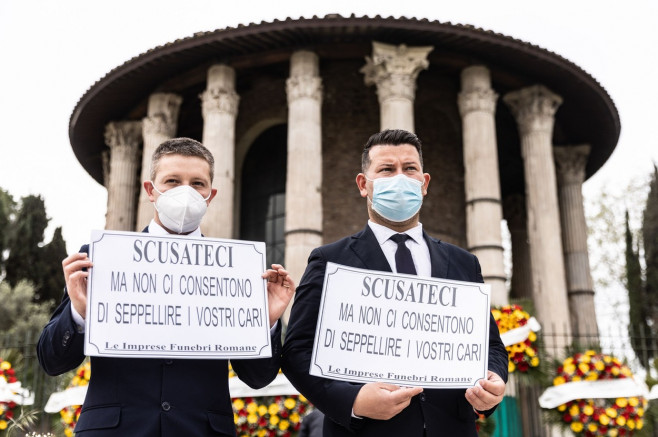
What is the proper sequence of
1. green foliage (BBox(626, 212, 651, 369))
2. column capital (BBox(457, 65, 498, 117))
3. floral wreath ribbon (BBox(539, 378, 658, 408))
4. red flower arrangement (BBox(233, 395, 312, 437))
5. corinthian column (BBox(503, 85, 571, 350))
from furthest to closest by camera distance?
green foliage (BBox(626, 212, 651, 369)), column capital (BBox(457, 65, 498, 117)), corinthian column (BBox(503, 85, 571, 350)), floral wreath ribbon (BBox(539, 378, 658, 408)), red flower arrangement (BBox(233, 395, 312, 437))

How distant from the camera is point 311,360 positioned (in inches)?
114

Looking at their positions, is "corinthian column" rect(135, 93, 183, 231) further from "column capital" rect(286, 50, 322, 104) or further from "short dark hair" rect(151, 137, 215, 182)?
"short dark hair" rect(151, 137, 215, 182)

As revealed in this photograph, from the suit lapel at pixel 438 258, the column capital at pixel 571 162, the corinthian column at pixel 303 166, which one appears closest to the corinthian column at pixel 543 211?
the column capital at pixel 571 162

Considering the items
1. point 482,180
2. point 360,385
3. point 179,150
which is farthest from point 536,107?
point 360,385

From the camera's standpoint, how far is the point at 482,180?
657 inches

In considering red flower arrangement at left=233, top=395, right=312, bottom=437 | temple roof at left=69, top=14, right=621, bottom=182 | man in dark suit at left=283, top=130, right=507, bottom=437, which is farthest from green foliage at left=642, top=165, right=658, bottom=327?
man in dark suit at left=283, top=130, right=507, bottom=437

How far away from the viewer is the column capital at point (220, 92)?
17344 millimetres

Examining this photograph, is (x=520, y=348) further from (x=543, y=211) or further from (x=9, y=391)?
(x=543, y=211)

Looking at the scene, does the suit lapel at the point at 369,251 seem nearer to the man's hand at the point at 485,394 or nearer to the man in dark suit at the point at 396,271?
the man in dark suit at the point at 396,271

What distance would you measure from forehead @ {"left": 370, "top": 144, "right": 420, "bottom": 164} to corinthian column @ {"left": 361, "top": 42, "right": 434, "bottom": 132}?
43.0 ft

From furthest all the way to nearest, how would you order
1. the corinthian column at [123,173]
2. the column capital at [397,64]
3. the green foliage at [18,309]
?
the green foliage at [18,309], the corinthian column at [123,173], the column capital at [397,64]

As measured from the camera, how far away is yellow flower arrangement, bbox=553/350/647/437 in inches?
364

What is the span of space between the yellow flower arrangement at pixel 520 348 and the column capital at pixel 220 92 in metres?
9.62

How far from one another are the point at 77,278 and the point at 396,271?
4.65 ft
